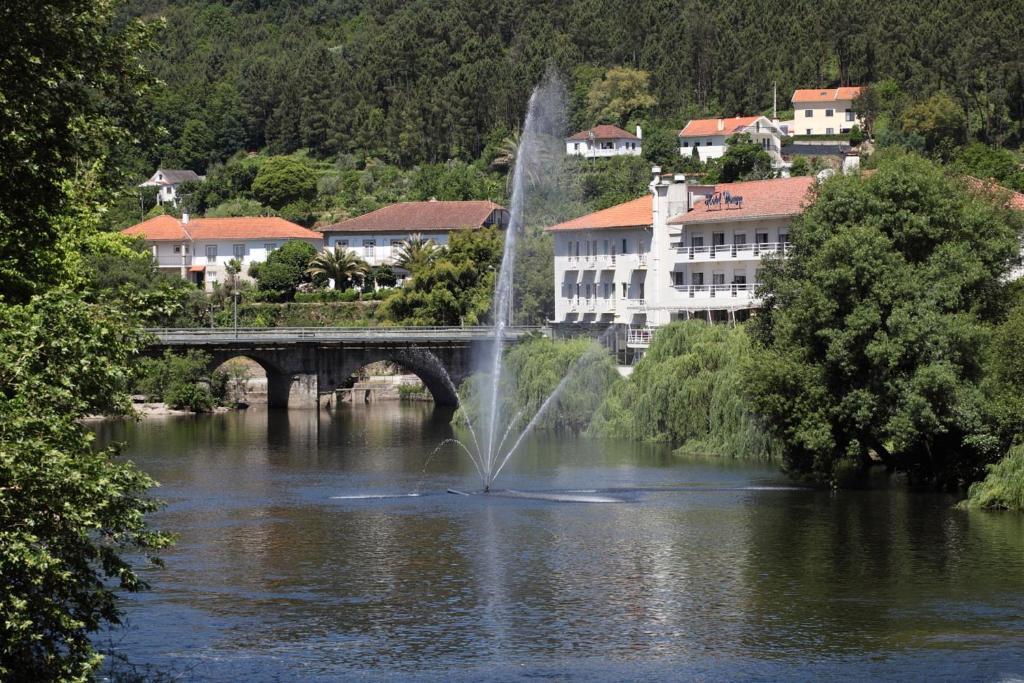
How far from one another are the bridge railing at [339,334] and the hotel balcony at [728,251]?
33.4 ft

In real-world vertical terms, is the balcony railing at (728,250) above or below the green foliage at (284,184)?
below

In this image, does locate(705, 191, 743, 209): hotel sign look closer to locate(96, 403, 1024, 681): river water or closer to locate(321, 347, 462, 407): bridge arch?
locate(321, 347, 462, 407): bridge arch

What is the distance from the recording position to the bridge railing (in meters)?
93.8

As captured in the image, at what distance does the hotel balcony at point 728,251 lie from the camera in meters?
82.5

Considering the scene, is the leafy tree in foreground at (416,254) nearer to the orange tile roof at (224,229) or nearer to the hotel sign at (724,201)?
the orange tile roof at (224,229)

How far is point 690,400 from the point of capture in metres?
67.4

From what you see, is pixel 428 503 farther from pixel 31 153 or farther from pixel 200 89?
pixel 200 89

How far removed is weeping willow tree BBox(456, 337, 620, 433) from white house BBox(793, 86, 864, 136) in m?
85.7

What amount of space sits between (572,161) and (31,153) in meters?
116

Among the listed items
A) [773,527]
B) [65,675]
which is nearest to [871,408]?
[773,527]

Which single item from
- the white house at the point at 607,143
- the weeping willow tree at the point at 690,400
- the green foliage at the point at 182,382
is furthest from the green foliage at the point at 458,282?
the white house at the point at 607,143

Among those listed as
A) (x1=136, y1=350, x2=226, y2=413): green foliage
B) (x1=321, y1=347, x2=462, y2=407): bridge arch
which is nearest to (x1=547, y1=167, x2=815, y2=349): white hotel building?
(x1=321, y1=347, x2=462, y2=407): bridge arch

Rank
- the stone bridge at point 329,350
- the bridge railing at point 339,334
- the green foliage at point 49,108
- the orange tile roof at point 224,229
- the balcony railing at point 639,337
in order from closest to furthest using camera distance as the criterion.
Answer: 1. the green foliage at point 49,108
2. the balcony railing at point 639,337
3. the bridge railing at point 339,334
4. the stone bridge at point 329,350
5. the orange tile roof at point 224,229

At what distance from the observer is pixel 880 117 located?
145 meters
